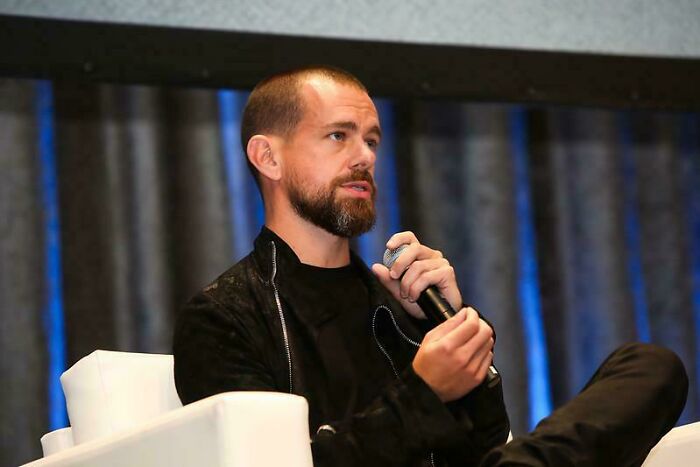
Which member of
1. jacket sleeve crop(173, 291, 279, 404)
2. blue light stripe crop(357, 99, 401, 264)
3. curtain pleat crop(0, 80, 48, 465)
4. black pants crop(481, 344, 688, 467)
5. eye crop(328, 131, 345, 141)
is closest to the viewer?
black pants crop(481, 344, 688, 467)

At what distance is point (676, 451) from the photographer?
1.68m

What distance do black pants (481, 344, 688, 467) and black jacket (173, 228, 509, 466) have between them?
0.14 metres

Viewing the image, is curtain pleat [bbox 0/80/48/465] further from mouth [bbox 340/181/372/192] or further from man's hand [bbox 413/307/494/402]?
man's hand [bbox 413/307/494/402]

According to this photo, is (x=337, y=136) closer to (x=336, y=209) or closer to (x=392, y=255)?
(x=336, y=209)

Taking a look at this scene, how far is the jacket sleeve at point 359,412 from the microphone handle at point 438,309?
96 mm

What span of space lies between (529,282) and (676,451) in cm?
144

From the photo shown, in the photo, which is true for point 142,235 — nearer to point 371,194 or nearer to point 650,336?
point 371,194

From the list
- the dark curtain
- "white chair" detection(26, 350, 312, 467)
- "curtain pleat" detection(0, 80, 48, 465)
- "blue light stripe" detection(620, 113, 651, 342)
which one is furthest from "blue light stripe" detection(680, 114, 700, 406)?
"white chair" detection(26, 350, 312, 467)

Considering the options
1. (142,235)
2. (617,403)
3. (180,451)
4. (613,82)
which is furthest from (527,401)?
A: (180,451)

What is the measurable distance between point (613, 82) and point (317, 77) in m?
1.30

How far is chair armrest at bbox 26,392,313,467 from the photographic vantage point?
122 cm

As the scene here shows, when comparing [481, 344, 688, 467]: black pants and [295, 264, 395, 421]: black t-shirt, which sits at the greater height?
[295, 264, 395, 421]: black t-shirt

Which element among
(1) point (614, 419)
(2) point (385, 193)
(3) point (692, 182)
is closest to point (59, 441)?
(1) point (614, 419)

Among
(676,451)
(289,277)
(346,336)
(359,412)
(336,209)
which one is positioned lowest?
(676,451)
